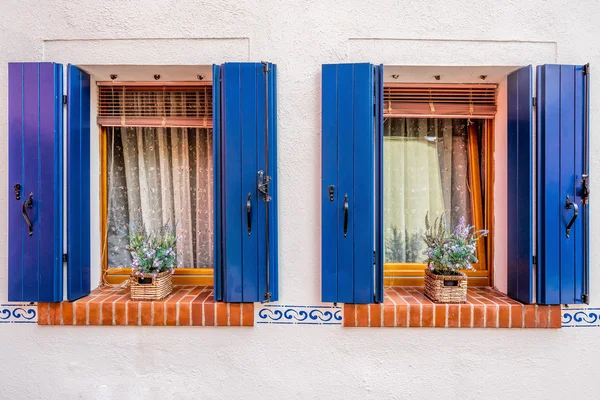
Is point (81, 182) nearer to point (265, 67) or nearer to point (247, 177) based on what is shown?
point (247, 177)

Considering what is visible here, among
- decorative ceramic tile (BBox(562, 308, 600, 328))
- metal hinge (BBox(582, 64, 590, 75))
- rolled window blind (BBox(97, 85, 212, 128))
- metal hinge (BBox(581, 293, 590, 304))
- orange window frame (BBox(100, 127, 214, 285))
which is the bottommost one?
decorative ceramic tile (BBox(562, 308, 600, 328))

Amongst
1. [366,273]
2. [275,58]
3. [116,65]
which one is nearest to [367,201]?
[366,273]

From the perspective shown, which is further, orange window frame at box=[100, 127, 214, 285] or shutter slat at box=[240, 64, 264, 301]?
orange window frame at box=[100, 127, 214, 285]

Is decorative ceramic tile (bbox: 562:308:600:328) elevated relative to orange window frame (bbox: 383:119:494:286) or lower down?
lower down

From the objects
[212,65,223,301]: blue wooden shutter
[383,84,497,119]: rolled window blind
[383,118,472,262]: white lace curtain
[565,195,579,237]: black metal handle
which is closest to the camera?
[565,195,579,237]: black metal handle

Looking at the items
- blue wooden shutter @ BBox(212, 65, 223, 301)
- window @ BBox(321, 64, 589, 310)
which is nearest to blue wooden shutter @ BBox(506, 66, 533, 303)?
window @ BBox(321, 64, 589, 310)

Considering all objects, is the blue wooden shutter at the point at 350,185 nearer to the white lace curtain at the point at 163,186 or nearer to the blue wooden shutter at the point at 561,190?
the white lace curtain at the point at 163,186

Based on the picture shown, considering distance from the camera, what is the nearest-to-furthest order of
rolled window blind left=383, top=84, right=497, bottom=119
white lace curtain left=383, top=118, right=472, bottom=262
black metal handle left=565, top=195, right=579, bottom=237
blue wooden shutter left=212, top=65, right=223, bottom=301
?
black metal handle left=565, top=195, right=579, bottom=237 → blue wooden shutter left=212, top=65, right=223, bottom=301 → rolled window blind left=383, top=84, right=497, bottom=119 → white lace curtain left=383, top=118, right=472, bottom=262

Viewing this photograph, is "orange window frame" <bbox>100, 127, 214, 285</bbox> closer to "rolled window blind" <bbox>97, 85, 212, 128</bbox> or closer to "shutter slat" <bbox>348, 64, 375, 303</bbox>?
"rolled window blind" <bbox>97, 85, 212, 128</bbox>

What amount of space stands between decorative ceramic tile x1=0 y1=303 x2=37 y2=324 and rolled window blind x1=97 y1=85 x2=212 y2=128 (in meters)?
1.39

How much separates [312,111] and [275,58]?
0.44 m

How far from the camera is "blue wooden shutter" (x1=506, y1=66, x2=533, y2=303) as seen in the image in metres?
2.19

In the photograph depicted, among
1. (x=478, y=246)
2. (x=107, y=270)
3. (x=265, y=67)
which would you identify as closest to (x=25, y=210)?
(x=107, y=270)

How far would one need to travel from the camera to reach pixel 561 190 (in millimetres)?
2174
